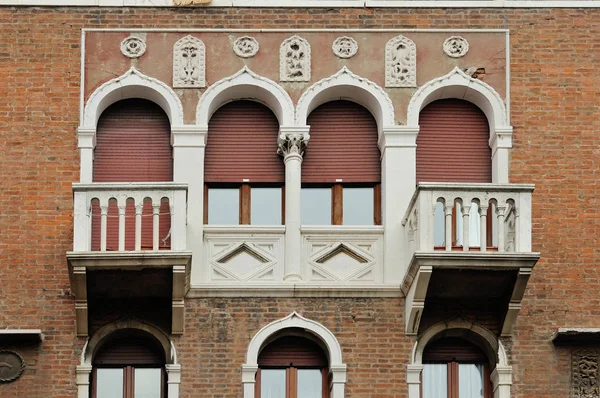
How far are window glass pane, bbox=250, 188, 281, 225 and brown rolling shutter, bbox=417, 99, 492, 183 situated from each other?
2.03 meters

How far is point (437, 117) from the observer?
35.3m

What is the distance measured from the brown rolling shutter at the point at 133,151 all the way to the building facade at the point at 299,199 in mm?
32

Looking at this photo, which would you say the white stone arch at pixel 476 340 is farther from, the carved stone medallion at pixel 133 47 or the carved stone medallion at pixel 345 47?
the carved stone medallion at pixel 133 47

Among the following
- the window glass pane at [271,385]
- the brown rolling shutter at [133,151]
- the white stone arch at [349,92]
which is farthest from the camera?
the white stone arch at [349,92]

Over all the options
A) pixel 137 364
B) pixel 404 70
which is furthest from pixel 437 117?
pixel 137 364

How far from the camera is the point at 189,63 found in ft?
116

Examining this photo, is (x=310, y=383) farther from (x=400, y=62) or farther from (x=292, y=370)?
(x=400, y=62)

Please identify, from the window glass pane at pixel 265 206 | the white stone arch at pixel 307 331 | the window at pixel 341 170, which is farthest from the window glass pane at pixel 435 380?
the window glass pane at pixel 265 206

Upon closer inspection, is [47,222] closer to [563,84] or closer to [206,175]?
[206,175]

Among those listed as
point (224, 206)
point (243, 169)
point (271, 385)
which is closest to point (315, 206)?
point (243, 169)

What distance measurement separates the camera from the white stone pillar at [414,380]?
3356 centimetres

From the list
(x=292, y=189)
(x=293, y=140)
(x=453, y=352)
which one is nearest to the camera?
(x=453, y=352)

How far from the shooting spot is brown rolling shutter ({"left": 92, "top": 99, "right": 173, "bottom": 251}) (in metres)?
34.6

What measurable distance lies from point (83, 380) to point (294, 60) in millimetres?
5534
